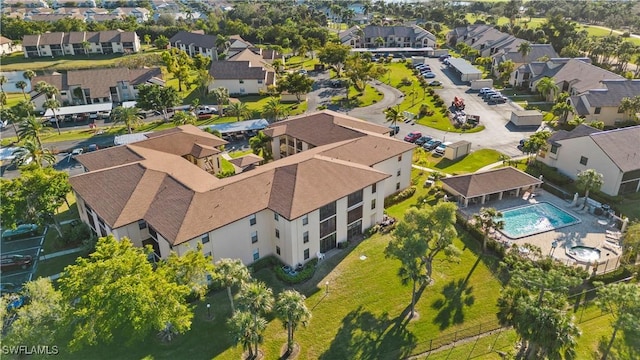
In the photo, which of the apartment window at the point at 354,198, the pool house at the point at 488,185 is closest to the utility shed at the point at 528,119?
the pool house at the point at 488,185

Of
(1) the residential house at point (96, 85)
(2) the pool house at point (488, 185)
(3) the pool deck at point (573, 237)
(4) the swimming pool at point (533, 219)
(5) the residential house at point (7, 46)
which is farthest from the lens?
(5) the residential house at point (7, 46)

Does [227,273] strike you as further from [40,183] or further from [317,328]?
[40,183]

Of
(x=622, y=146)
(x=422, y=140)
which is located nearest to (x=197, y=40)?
(x=422, y=140)

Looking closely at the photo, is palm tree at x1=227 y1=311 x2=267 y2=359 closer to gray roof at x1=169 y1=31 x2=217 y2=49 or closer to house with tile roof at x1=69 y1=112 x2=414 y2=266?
house with tile roof at x1=69 y1=112 x2=414 y2=266

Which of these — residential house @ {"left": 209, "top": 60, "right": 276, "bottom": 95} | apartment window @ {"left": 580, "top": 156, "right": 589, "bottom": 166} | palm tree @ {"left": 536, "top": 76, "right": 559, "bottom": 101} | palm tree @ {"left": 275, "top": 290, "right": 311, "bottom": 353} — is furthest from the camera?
residential house @ {"left": 209, "top": 60, "right": 276, "bottom": 95}

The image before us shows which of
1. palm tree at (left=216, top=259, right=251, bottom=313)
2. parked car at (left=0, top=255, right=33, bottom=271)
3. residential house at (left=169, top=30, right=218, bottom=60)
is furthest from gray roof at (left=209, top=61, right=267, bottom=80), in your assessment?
palm tree at (left=216, top=259, right=251, bottom=313)

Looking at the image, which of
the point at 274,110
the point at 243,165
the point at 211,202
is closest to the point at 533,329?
the point at 211,202

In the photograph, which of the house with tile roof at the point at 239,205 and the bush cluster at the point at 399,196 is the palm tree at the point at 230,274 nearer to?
the house with tile roof at the point at 239,205
